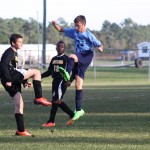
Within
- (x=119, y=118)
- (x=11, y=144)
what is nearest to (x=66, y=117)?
(x=119, y=118)

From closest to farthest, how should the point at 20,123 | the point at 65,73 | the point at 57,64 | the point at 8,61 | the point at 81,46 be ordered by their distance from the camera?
1. the point at 8,61
2. the point at 20,123
3. the point at 65,73
4. the point at 57,64
5. the point at 81,46

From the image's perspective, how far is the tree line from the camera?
128 meters

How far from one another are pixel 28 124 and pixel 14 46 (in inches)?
89.7

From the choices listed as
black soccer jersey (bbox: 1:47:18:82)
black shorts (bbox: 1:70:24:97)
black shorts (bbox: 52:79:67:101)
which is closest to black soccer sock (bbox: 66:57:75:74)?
black shorts (bbox: 52:79:67:101)

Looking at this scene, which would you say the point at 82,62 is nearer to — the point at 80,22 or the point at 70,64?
the point at 70,64

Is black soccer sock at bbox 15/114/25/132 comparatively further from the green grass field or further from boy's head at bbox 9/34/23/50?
boy's head at bbox 9/34/23/50

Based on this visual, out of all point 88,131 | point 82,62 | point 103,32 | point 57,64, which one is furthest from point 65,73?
point 103,32

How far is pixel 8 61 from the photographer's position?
1069 cm

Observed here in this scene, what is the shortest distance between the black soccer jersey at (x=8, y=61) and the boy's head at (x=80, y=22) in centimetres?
249

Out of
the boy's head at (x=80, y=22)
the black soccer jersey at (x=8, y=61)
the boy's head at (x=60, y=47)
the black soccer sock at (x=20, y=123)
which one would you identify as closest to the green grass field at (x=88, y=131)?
the black soccer sock at (x=20, y=123)

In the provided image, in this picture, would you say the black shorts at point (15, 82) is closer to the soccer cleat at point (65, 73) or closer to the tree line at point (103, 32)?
the soccer cleat at point (65, 73)

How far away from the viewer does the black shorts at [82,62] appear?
13038 mm

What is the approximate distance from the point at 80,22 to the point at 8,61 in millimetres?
2755

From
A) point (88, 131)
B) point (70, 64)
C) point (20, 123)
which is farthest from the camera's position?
point (70, 64)
